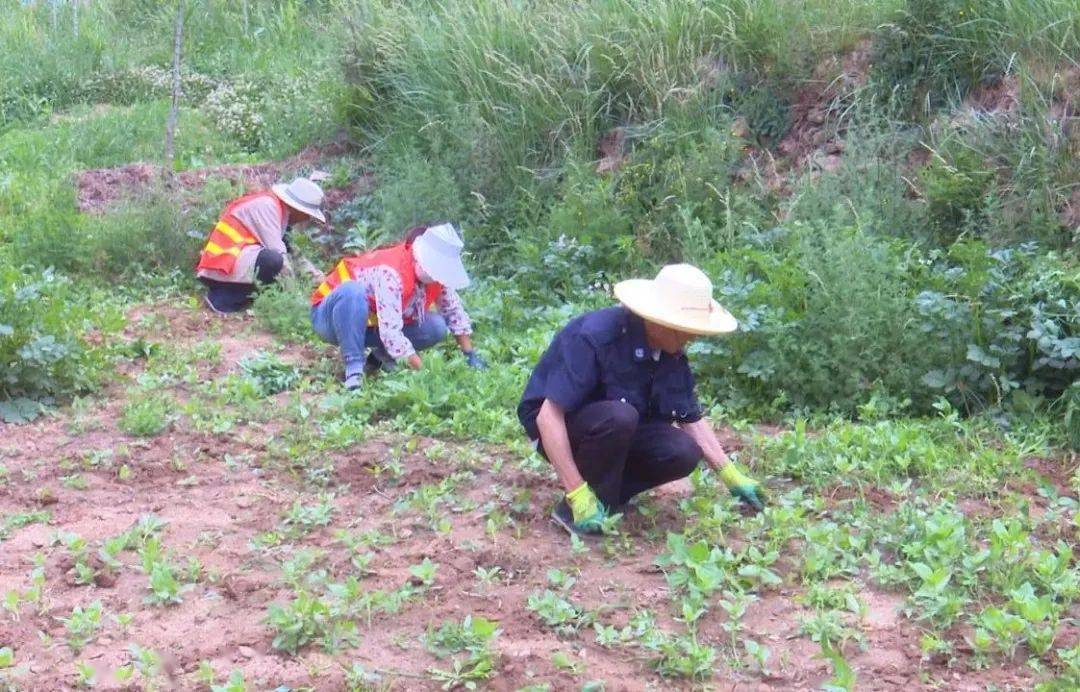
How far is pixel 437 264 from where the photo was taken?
7.00 m

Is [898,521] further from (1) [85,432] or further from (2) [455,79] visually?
(2) [455,79]

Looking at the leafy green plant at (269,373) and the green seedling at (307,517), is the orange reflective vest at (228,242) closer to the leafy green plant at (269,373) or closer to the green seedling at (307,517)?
the leafy green plant at (269,373)

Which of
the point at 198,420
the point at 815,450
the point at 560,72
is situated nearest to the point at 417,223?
the point at 560,72

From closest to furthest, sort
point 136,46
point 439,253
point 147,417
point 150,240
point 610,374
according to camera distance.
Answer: point 610,374 < point 147,417 < point 439,253 < point 150,240 < point 136,46

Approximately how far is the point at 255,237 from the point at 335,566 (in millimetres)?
4677

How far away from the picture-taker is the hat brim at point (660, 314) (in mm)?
4504

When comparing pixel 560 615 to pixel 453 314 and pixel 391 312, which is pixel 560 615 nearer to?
pixel 391 312

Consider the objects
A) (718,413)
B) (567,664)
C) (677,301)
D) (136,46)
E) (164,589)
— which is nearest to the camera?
(567,664)

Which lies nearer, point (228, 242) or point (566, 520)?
point (566, 520)

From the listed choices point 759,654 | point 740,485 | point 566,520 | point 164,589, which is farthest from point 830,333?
point 164,589

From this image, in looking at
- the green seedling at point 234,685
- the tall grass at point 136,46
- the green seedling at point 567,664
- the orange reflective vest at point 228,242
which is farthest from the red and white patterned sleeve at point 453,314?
the tall grass at point 136,46

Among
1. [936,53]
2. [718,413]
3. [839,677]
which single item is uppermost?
[936,53]

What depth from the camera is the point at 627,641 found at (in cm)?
402

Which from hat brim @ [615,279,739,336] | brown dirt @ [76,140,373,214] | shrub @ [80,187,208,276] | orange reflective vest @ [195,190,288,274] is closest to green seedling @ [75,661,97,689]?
hat brim @ [615,279,739,336]
